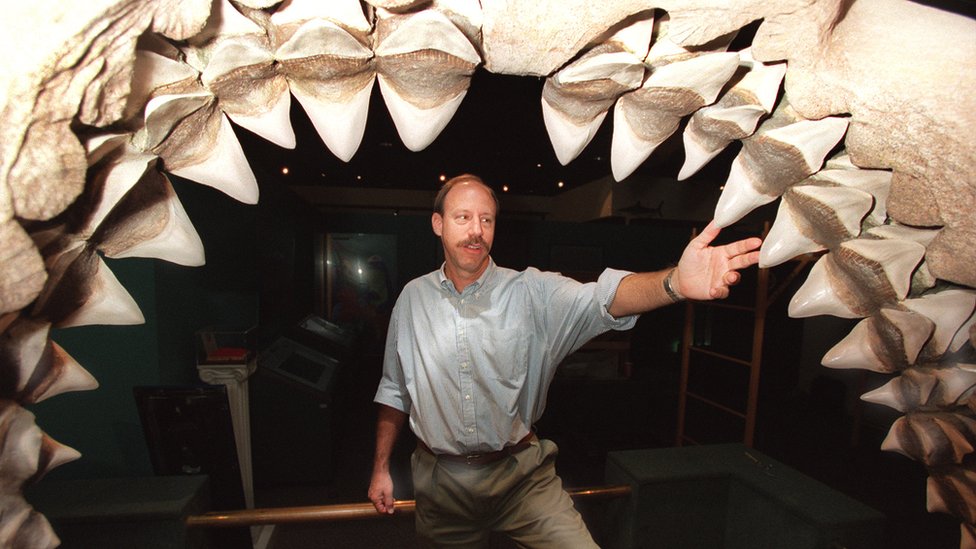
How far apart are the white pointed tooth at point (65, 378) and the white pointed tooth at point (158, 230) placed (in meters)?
0.17

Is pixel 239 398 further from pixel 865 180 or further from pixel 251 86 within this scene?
pixel 865 180

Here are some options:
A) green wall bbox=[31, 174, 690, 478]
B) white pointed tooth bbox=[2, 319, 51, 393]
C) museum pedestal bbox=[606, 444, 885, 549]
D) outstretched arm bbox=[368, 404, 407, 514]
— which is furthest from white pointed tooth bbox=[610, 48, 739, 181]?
green wall bbox=[31, 174, 690, 478]

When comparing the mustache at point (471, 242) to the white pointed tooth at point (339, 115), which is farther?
the mustache at point (471, 242)

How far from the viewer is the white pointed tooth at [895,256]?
2.66 ft

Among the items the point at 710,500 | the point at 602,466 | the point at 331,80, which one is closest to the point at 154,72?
the point at 331,80

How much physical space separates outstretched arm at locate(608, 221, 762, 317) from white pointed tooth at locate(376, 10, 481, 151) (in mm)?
690

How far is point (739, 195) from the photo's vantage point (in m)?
0.86

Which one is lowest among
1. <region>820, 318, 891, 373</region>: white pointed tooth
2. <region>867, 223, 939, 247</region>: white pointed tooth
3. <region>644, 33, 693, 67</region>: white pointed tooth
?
<region>820, 318, 891, 373</region>: white pointed tooth

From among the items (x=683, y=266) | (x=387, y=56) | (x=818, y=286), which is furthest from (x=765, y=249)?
(x=387, y=56)

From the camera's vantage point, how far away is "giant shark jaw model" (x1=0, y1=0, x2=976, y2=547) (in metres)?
0.47

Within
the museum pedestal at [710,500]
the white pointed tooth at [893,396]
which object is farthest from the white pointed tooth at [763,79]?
the museum pedestal at [710,500]

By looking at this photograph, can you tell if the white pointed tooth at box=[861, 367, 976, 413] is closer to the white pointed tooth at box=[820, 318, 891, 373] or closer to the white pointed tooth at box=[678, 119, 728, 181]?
the white pointed tooth at box=[820, 318, 891, 373]

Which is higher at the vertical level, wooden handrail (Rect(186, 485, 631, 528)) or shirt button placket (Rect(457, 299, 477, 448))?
shirt button placket (Rect(457, 299, 477, 448))

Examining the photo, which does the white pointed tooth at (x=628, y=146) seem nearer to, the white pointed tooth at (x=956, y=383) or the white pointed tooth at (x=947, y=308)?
the white pointed tooth at (x=947, y=308)
